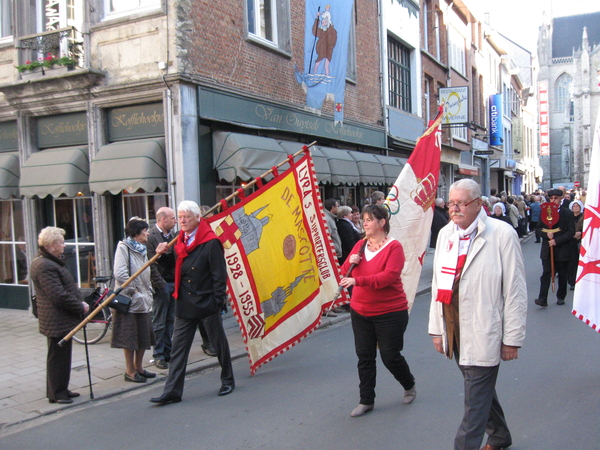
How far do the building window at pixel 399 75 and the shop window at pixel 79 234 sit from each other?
11066 millimetres

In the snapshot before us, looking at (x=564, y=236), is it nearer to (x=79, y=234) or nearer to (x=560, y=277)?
(x=560, y=277)

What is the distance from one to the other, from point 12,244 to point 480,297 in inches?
393

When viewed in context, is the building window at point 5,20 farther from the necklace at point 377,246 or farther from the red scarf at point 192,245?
the necklace at point 377,246

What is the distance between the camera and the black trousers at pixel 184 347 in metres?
5.31

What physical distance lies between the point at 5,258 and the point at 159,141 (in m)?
4.48

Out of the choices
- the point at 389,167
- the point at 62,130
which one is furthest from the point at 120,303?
the point at 389,167

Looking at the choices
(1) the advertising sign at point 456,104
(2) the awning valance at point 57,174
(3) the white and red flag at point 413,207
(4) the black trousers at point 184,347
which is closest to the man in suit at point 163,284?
(4) the black trousers at point 184,347

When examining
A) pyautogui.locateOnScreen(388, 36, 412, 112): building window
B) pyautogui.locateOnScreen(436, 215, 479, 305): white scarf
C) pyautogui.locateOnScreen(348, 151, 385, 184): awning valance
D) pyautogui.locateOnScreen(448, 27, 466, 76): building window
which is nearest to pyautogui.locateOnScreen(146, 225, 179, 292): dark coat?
pyautogui.locateOnScreen(436, 215, 479, 305): white scarf

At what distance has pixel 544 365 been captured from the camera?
5.88 metres

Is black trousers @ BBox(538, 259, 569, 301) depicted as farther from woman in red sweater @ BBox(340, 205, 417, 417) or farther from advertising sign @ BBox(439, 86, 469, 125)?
advertising sign @ BBox(439, 86, 469, 125)

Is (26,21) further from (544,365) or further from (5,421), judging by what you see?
(544,365)

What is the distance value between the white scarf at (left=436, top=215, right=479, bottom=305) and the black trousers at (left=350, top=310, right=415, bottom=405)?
107 cm

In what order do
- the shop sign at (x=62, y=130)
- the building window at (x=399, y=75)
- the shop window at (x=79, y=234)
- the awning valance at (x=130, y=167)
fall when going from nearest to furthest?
the awning valance at (x=130, y=167)
the shop sign at (x=62, y=130)
the shop window at (x=79, y=234)
the building window at (x=399, y=75)

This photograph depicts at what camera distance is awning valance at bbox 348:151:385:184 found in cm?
1362
